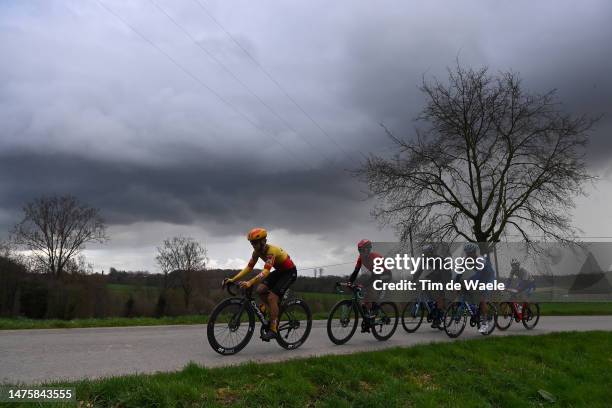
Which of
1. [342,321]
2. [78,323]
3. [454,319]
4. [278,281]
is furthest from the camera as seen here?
[78,323]

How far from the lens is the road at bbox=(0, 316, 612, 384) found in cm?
659

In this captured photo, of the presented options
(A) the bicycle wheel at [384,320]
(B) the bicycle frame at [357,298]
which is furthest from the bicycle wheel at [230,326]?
(A) the bicycle wheel at [384,320]

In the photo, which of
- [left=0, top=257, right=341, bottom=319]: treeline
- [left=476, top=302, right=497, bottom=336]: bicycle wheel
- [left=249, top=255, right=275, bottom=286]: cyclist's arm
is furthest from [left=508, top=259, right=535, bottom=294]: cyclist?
[left=0, top=257, right=341, bottom=319]: treeline

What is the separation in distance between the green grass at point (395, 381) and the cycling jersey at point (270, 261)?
162 centimetres

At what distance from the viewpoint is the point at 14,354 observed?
780cm

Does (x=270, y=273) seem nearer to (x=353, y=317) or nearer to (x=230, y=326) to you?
(x=230, y=326)

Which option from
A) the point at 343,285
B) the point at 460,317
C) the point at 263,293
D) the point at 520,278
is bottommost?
the point at 460,317

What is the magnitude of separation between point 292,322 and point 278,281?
2.98ft

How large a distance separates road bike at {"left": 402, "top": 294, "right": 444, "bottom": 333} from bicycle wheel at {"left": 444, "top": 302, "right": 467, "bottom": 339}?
2.61ft

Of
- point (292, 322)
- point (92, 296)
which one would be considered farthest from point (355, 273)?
point (92, 296)

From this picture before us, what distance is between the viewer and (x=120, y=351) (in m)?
8.27

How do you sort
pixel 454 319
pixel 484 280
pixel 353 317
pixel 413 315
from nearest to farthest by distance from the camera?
pixel 353 317 → pixel 454 319 → pixel 484 280 → pixel 413 315

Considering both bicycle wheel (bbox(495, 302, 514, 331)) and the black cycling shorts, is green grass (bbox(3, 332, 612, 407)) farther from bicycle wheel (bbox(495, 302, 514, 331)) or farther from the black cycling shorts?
bicycle wheel (bbox(495, 302, 514, 331))

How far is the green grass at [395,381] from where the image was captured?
5352 mm
